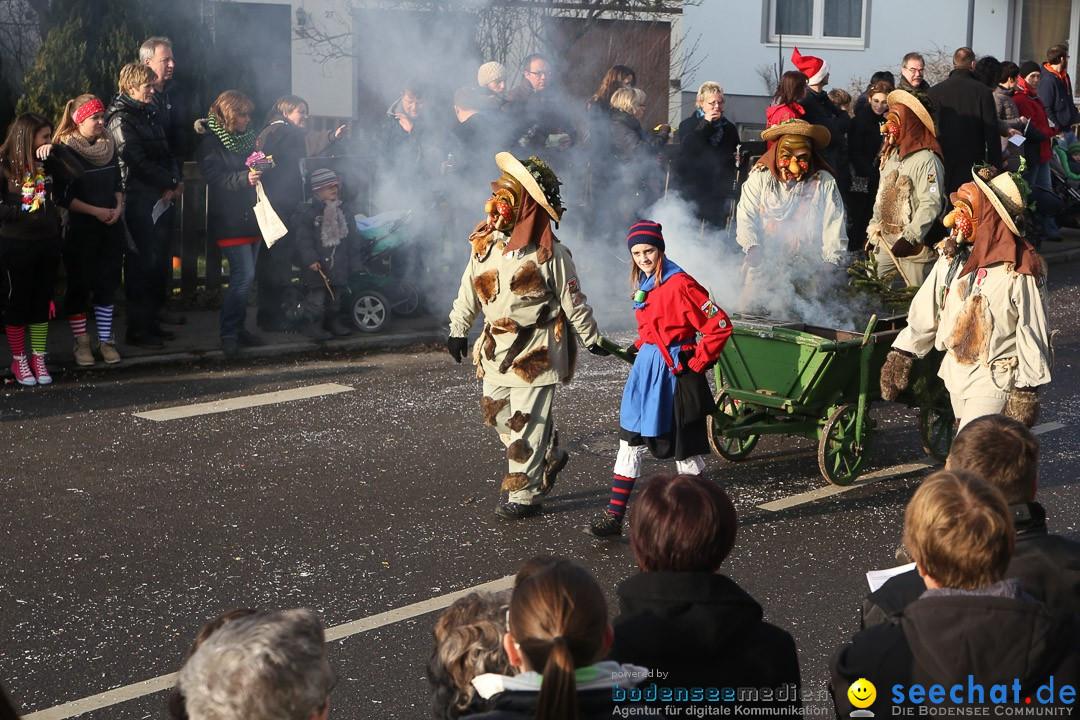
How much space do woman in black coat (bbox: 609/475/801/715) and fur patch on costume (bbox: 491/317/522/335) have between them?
3539 millimetres

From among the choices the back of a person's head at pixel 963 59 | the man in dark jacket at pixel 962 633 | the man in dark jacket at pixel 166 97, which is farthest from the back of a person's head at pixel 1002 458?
the back of a person's head at pixel 963 59

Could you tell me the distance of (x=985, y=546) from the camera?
307cm

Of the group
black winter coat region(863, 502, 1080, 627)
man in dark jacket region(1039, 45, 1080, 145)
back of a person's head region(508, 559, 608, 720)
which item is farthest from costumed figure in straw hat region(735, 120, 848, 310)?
man in dark jacket region(1039, 45, 1080, 145)

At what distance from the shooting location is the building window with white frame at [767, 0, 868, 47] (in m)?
21.4

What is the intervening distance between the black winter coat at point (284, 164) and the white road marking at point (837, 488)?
16.9 feet

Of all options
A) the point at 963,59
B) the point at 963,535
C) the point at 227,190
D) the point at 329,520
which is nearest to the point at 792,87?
the point at 963,59

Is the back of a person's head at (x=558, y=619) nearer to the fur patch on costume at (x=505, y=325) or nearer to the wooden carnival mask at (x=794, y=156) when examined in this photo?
the fur patch on costume at (x=505, y=325)

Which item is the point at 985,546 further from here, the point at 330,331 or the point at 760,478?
the point at 330,331

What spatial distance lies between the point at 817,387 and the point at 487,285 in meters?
1.83

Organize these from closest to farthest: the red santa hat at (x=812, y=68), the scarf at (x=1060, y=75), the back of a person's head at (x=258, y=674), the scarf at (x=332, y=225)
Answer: the back of a person's head at (x=258, y=674) < the scarf at (x=332, y=225) < the red santa hat at (x=812, y=68) < the scarf at (x=1060, y=75)

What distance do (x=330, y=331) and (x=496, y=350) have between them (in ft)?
14.7

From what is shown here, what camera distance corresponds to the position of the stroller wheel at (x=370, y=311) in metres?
11.2

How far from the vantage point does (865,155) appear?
539 inches

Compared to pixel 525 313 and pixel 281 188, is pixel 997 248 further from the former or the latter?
pixel 281 188
